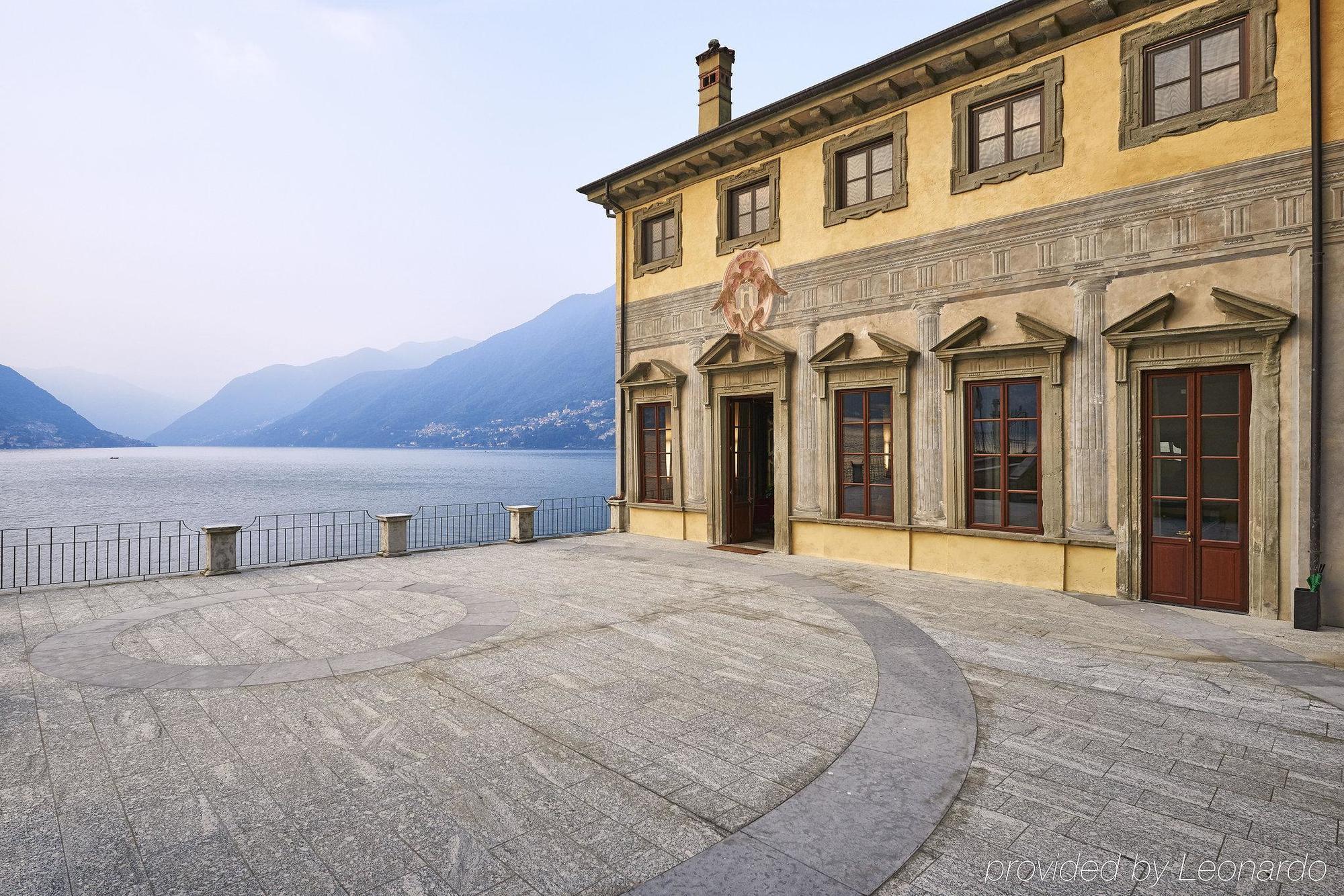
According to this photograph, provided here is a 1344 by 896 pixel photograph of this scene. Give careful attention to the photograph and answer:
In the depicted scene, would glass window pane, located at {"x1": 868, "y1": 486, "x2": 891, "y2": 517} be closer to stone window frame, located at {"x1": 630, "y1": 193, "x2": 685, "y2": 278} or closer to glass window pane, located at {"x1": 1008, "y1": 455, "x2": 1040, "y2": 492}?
glass window pane, located at {"x1": 1008, "y1": 455, "x2": 1040, "y2": 492}

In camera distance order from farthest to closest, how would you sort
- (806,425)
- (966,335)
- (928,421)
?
(806,425) → (928,421) → (966,335)

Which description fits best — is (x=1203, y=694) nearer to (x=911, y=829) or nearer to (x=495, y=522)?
(x=911, y=829)

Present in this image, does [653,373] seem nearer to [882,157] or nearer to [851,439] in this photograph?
[851,439]

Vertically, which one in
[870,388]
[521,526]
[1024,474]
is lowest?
[521,526]

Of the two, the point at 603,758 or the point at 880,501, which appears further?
the point at 880,501

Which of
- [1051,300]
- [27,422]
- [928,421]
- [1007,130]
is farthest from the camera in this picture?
[27,422]

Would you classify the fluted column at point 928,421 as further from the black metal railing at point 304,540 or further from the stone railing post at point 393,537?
the black metal railing at point 304,540

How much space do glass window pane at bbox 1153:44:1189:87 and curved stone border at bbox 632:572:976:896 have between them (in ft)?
26.2

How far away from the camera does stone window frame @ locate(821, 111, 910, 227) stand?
411 inches

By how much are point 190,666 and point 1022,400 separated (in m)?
10.1

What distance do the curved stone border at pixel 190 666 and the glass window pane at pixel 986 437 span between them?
696 cm

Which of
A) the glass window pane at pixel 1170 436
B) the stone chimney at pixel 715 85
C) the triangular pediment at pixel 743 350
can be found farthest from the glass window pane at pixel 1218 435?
the stone chimney at pixel 715 85

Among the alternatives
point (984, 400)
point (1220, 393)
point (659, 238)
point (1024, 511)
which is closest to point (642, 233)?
point (659, 238)

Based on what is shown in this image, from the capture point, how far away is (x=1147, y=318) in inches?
319
